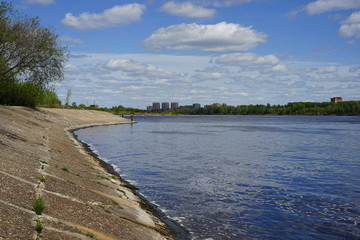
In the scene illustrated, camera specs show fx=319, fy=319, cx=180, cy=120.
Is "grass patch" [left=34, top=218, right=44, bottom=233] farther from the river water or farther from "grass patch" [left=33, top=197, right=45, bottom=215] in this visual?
the river water

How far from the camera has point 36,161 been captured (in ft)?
60.9

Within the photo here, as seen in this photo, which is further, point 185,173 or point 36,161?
point 185,173

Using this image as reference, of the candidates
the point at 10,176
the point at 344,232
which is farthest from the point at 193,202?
the point at 10,176

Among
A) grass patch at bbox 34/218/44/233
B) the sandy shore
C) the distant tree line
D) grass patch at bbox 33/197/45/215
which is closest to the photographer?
grass patch at bbox 34/218/44/233

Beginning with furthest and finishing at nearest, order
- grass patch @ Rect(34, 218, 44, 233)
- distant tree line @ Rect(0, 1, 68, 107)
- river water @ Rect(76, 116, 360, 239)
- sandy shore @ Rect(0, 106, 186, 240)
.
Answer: distant tree line @ Rect(0, 1, 68, 107), river water @ Rect(76, 116, 360, 239), sandy shore @ Rect(0, 106, 186, 240), grass patch @ Rect(34, 218, 44, 233)

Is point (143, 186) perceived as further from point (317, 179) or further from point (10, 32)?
point (10, 32)

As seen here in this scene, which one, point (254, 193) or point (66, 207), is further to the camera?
point (254, 193)

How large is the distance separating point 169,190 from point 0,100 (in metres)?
61.8

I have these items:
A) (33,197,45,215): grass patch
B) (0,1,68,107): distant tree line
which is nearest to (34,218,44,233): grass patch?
(33,197,45,215): grass patch

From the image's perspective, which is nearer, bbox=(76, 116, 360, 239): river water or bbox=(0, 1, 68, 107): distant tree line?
bbox=(76, 116, 360, 239): river water

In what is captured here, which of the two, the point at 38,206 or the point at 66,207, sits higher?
the point at 38,206

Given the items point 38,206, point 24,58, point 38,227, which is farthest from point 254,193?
point 24,58

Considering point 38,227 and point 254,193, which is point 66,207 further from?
point 254,193

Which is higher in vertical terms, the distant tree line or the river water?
the distant tree line
